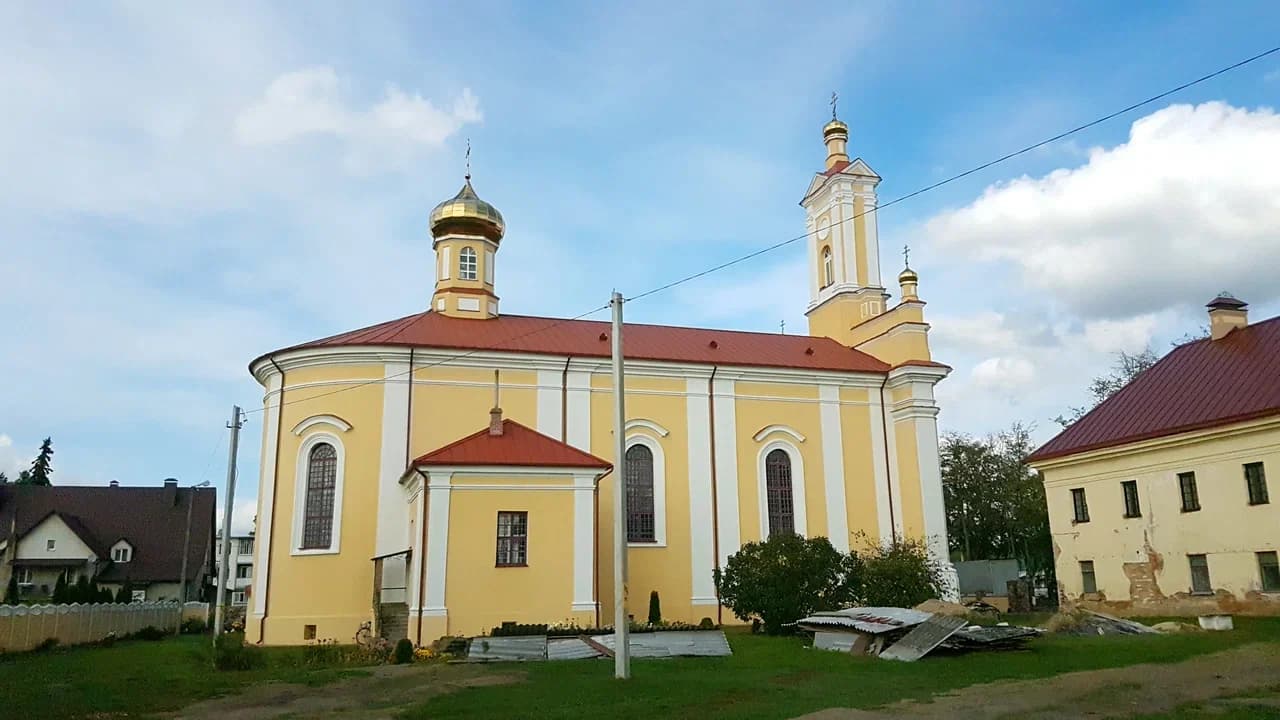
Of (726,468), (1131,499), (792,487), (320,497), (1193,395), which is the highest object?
(1193,395)

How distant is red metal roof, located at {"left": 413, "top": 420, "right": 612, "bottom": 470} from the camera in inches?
893

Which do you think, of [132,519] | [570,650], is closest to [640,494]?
[570,650]

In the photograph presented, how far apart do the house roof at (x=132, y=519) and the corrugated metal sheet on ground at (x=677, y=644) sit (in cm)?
3187

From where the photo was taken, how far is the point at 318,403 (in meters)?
26.6

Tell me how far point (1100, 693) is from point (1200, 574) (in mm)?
13298

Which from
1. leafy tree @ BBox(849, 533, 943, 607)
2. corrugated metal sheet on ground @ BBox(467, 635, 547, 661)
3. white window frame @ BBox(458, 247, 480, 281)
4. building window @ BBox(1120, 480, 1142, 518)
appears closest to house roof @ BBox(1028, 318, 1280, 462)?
building window @ BBox(1120, 480, 1142, 518)

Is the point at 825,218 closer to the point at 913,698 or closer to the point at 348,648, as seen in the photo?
the point at 348,648

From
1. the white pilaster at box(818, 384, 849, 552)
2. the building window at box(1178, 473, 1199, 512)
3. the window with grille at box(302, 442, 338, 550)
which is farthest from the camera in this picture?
the white pilaster at box(818, 384, 849, 552)

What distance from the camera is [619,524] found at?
1541 centimetres

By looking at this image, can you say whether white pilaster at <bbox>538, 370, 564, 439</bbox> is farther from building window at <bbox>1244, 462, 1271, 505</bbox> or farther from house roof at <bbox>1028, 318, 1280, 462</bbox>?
building window at <bbox>1244, 462, 1271, 505</bbox>

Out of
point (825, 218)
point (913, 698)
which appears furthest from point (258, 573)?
point (825, 218)

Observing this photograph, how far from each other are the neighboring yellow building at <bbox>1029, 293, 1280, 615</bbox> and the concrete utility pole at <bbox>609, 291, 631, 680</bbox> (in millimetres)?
15364

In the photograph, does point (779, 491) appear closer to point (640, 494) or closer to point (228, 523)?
point (640, 494)

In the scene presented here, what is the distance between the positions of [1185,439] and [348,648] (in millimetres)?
20363
